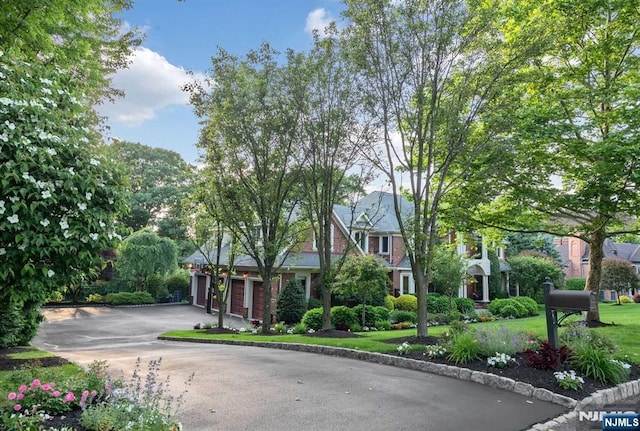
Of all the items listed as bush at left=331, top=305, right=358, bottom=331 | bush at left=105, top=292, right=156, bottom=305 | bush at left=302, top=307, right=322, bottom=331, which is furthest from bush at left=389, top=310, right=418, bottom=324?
bush at left=105, top=292, right=156, bottom=305

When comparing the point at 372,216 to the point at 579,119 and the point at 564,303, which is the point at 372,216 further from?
the point at 564,303

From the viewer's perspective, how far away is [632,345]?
10297 mm

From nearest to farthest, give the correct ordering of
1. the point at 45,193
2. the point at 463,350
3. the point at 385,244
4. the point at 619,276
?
the point at 45,193, the point at 463,350, the point at 385,244, the point at 619,276

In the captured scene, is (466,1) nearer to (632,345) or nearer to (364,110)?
(364,110)

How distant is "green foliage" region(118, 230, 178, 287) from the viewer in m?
32.1

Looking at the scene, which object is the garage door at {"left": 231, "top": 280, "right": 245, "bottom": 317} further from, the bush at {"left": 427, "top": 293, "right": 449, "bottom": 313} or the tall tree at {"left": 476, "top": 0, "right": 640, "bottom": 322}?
the tall tree at {"left": 476, "top": 0, "right": 640, "bottom": 322}

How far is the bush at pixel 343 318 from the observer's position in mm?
16737

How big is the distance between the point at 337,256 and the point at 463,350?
16.1 m

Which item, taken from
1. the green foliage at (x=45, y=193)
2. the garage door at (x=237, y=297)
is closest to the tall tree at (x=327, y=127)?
the green foliage at (x=45, y=193)

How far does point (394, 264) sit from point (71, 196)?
79.0ft

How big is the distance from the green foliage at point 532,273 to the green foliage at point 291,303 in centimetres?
1888

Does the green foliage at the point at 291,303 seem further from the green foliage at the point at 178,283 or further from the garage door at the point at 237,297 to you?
the green foliage at the point at 178,283

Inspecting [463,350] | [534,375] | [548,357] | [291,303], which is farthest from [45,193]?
[291,303]

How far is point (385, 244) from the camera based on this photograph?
27.5 meters
